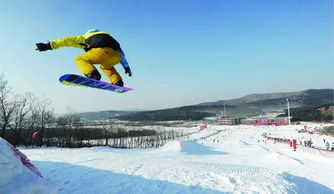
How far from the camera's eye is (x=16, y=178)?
5.09 m

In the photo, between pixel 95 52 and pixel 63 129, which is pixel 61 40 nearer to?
pixel 95 52

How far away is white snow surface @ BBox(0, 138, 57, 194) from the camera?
16.0ft

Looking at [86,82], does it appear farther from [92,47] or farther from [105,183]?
[105,183]

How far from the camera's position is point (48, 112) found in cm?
5125

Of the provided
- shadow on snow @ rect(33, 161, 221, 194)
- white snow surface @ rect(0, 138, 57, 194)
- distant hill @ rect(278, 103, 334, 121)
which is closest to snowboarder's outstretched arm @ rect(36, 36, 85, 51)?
white snow surface @ rect(0, 138, 57, 194)

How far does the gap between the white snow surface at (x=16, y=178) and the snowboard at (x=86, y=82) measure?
2.26 metres

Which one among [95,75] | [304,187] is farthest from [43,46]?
[304,187]

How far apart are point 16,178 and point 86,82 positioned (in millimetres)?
3059

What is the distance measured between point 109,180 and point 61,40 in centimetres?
565

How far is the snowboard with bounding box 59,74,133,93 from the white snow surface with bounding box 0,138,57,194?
88.9 inches

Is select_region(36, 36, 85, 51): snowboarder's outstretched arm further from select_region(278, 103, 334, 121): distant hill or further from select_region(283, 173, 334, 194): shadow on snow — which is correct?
select_region(278, 103, 334, 121): distant hill

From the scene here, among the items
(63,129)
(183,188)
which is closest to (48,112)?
(63,129)

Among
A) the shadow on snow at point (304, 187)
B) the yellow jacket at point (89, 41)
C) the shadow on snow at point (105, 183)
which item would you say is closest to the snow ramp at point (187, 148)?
the shadow on snow at point (304, 187)

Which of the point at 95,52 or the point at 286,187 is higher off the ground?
the point at 95,52
